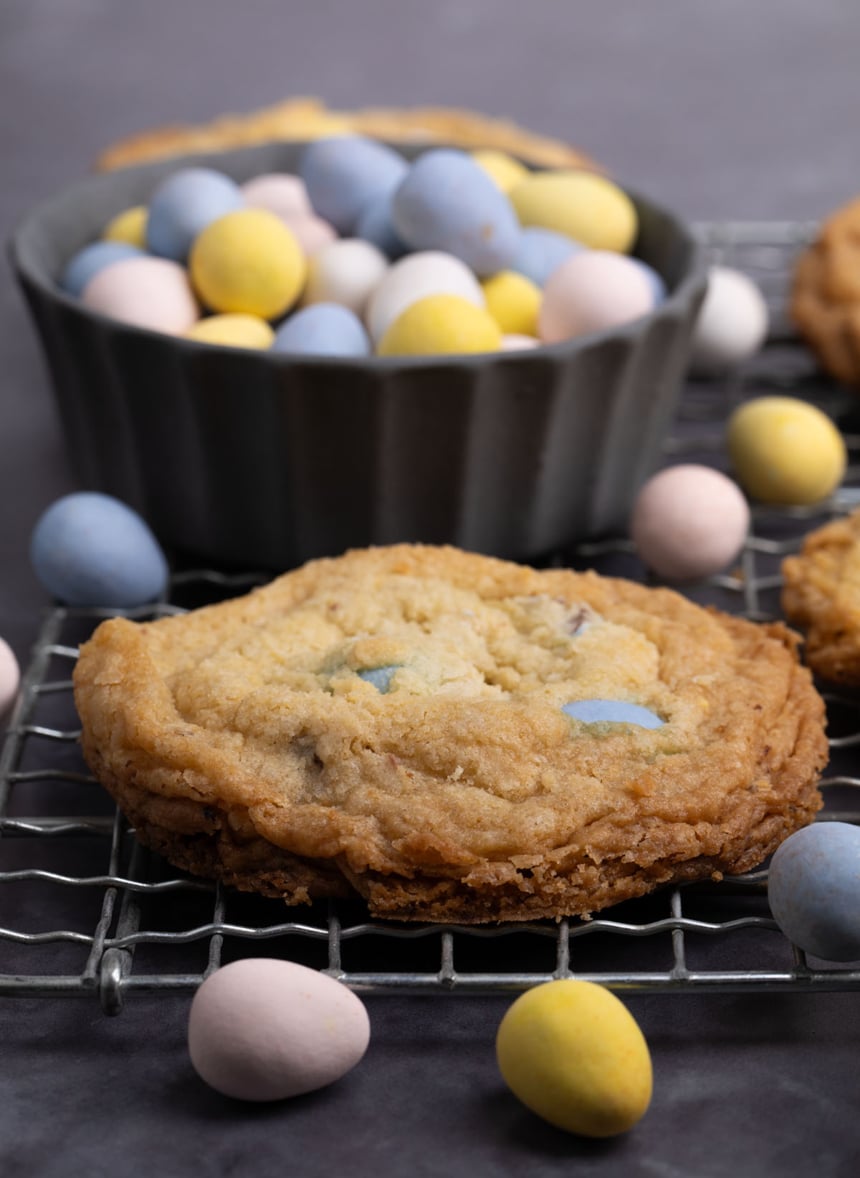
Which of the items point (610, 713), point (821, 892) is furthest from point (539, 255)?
point (821, 892)

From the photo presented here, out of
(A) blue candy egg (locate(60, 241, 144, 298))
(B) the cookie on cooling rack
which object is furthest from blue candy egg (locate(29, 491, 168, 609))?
(A) blue candy egg (locate(60, 241, 144, 298))

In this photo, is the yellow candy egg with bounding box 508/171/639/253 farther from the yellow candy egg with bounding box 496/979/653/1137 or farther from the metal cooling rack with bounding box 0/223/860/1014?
the yellow candy egg with bounding box 496/979/653/1137

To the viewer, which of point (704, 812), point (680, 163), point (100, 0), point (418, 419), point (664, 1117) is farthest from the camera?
point (100, 0)

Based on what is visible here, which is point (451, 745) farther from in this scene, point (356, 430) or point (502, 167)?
point (502, 167)

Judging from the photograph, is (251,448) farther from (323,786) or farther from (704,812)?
(704,812)

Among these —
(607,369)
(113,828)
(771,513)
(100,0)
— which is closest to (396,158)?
(607,369)

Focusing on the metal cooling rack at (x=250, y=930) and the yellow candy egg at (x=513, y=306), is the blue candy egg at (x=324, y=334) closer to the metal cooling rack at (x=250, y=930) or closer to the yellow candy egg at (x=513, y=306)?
the yellow candy egg at (x=513, y=306)

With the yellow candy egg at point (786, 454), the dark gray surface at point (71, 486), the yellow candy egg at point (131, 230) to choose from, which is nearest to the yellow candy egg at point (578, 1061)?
the dark gray surface at point (71, 486)
